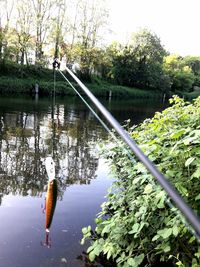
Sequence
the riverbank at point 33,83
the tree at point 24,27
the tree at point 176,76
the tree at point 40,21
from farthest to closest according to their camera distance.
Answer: the tree at point 176,76 < the tree at point 40,21 < the tree at point 24,27 < the riverbank at point 33,83

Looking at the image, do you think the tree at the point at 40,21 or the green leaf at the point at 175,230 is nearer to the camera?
the green leaf at the point at 175,230

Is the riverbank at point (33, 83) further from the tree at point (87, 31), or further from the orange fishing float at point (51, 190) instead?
the orange fishing float at point (51, 190)

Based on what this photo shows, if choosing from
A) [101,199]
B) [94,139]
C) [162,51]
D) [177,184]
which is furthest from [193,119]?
[162,51]

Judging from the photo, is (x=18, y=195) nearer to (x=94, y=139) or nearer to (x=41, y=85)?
(x=94, y=139)

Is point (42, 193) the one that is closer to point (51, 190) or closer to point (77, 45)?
point (51, 190)

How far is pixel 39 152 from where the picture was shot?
10.2 metres

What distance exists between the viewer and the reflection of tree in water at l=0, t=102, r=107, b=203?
7.65 metres

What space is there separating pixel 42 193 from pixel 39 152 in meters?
3.32

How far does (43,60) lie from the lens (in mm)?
42312

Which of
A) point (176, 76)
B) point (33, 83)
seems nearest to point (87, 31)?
point (33, 83)

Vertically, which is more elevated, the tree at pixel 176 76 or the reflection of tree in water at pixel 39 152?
the tree at pixel 176 76

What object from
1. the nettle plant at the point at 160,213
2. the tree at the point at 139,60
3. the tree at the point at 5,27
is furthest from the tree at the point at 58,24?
the nettle plant at the point at 160,213

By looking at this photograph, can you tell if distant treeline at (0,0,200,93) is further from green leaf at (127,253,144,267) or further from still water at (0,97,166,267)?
green leaf at (127,253,144,267)

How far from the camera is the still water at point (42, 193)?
4.80 metres
